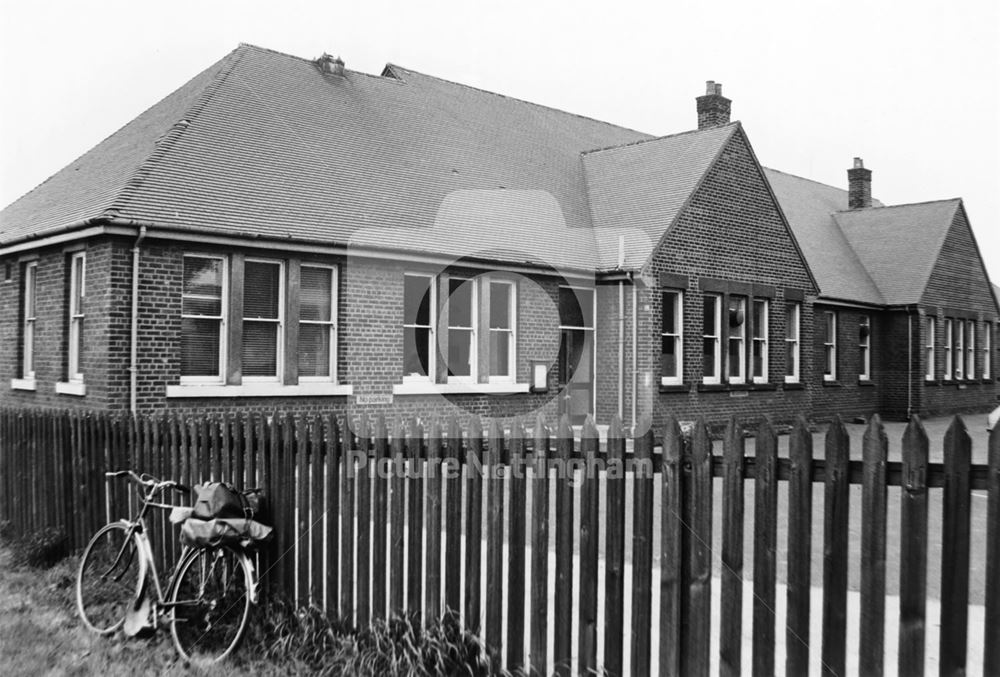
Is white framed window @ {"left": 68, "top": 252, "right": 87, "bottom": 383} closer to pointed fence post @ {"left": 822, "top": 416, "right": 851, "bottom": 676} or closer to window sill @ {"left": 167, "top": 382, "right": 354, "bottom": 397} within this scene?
window sill @ {"left": 167, "top": 382, "right": 354, "bottom": 397}

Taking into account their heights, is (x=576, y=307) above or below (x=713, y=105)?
below

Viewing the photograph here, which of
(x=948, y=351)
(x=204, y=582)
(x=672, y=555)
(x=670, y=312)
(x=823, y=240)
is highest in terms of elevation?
(x=823, y=240)

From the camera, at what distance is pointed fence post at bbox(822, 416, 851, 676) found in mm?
4191

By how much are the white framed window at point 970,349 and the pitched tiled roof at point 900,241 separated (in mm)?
3924

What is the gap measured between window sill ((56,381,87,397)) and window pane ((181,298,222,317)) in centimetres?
198

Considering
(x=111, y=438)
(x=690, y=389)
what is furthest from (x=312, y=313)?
(x=690, y=389)

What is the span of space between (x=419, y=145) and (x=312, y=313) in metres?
6.14

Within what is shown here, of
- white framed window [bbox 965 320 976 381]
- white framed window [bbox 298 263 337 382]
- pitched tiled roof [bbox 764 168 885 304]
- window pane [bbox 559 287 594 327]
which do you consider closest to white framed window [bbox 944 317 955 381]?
white framed window [bbox 965 320 976 381]

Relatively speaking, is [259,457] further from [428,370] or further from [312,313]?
[428,370]

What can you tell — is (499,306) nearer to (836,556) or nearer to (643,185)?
(643,185)

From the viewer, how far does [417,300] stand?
16797 mm

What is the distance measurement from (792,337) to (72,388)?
17.1m

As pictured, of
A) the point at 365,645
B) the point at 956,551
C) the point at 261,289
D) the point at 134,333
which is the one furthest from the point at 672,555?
the point at 261,289

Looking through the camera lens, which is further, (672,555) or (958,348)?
(958,348)
